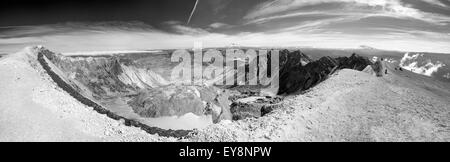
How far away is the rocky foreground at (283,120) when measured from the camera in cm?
2195

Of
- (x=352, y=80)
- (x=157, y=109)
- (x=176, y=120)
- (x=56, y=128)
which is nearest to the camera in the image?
(x=56, y=128)

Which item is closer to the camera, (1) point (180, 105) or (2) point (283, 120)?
(2) point (283, 120)

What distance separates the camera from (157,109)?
177625 millimetres

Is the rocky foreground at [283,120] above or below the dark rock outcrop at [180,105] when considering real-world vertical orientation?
above

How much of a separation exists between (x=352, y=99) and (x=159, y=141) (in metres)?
20.8

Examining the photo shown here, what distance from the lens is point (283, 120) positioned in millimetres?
23438

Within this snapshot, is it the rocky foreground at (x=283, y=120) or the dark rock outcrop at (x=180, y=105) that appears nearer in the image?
the rocky foreground at (x=283, y=120)

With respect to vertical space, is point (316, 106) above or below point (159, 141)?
above

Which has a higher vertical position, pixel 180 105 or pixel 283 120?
pixel 283 120

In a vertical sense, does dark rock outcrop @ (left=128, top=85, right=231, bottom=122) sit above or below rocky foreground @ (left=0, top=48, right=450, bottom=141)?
below

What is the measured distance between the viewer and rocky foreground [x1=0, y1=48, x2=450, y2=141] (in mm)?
21953

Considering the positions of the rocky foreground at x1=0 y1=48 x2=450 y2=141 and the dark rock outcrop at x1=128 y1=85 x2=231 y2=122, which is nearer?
the rocky foreground at x1=0 y1=48 x2=450 y2=141
